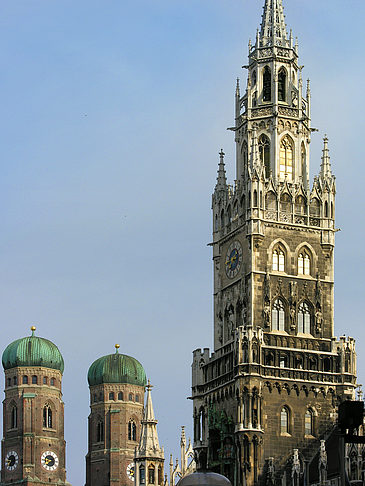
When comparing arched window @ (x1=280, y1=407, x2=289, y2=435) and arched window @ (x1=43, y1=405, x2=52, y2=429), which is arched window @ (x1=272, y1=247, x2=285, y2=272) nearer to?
arched window @ (x1=280, y1=407, x2=289, y2=435)

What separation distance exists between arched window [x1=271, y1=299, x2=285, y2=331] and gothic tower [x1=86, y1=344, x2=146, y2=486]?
332ft

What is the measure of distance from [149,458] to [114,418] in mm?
69906

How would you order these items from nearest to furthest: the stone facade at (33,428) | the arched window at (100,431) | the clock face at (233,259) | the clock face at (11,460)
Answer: the clock face at (233,259) < the stone facade at (33,428) < the clock face at (11,460) < the arched window at (100,431)

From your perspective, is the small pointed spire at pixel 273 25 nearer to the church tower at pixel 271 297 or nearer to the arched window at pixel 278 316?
the church tower at pixel 271 297

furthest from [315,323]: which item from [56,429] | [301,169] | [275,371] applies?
[56,429]

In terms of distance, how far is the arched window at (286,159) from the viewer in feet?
294

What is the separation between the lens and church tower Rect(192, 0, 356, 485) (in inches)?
3243

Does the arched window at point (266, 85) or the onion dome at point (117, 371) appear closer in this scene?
the arched window at point (266, 85)

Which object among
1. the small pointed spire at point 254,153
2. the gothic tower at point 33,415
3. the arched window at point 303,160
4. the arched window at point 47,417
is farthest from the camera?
the arched window at point 47,417

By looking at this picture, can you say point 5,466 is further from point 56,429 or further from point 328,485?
point 328,485

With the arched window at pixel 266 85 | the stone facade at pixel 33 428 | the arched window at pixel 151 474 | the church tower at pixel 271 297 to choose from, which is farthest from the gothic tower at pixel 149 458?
the stone facade at pixel 33 428

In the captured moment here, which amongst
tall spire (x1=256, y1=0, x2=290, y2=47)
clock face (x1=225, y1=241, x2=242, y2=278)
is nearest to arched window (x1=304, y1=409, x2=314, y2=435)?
clock face (x1=225, y1=241, x2=242, y2=278)

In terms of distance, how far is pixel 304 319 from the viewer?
8606 centimetres

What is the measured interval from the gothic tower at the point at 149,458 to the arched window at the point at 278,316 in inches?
1315
